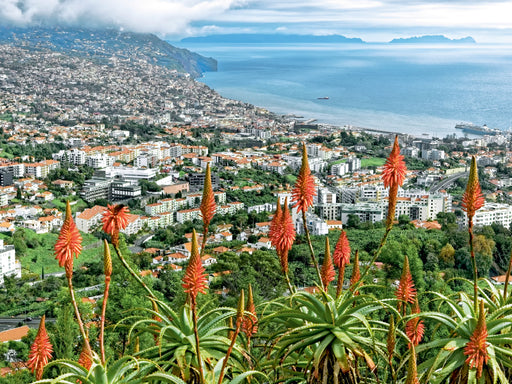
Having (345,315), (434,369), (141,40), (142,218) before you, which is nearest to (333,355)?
(345,315)

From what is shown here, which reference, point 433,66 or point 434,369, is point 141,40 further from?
point 434,369

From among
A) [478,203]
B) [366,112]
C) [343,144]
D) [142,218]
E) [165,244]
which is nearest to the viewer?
[478,203]

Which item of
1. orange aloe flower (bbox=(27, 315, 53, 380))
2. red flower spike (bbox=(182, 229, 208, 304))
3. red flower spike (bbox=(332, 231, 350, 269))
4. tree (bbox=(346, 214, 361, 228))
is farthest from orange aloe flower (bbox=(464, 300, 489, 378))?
tree (bbox=(346, 214, 361, 228))

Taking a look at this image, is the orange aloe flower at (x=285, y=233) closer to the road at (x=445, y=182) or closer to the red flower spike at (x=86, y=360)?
the red flower spike at (x=86, y=360)

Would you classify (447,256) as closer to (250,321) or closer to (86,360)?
(250,321)

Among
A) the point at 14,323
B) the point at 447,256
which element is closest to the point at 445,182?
the point at 447,256
